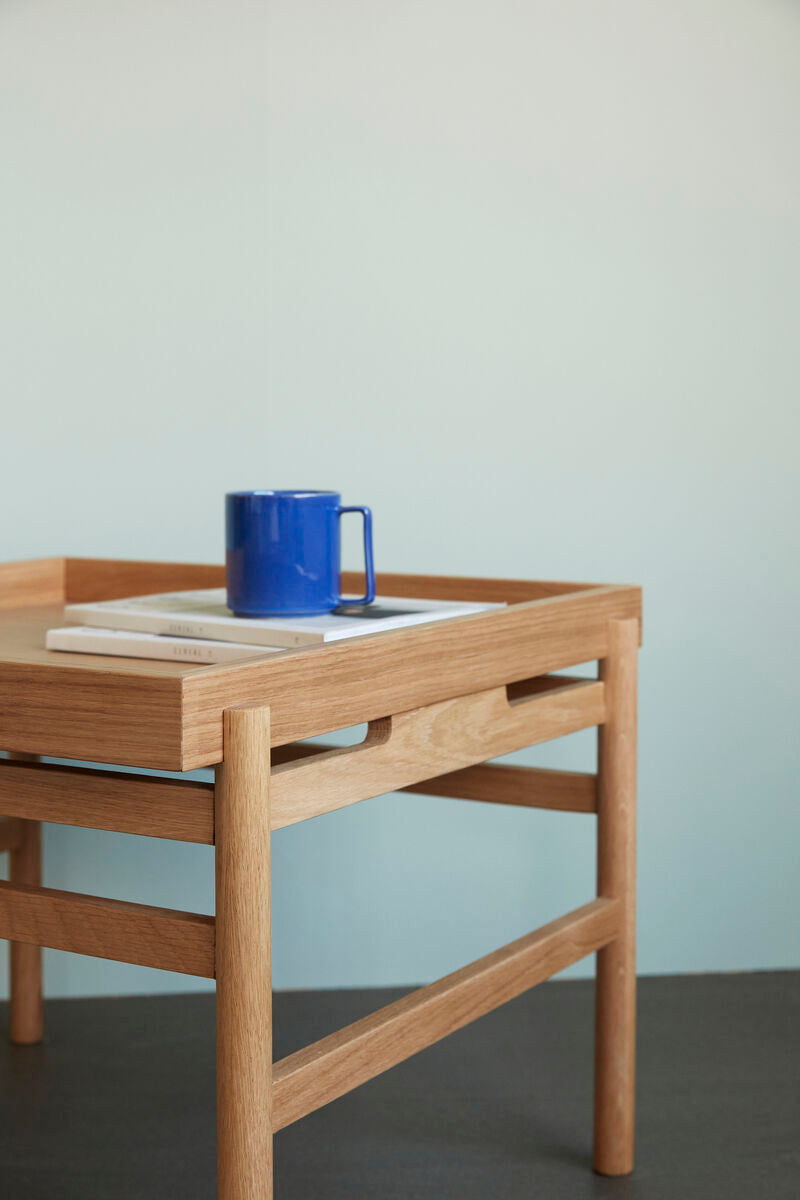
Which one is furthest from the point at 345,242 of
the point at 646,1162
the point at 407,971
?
the point at 646,1162

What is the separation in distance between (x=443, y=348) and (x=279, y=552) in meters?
0.87

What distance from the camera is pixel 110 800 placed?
35.8 inches

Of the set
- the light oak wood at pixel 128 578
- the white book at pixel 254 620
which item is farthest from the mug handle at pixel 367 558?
the light oak wood at pixel 128 578

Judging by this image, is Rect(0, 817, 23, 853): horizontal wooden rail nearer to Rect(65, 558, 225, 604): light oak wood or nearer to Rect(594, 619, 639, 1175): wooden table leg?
Rect(65, 558, 225, 604): light oak wood

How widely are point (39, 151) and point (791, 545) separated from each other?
118 cm

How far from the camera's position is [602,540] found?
193 centimetres

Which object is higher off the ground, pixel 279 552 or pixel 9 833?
pixel 279 552

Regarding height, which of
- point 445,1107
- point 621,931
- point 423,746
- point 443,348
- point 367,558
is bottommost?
point 445,1107

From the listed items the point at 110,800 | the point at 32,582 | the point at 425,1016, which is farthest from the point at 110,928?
the point at 32,582

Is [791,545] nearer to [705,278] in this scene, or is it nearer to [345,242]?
[705,278]

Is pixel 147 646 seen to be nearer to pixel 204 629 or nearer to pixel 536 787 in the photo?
pixel 204 629

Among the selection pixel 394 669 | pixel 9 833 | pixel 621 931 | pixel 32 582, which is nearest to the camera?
pixel 394 669

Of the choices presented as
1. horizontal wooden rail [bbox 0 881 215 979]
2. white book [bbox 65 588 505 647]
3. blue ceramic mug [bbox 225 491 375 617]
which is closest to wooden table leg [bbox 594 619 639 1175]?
white book [bbox 65 588 505 647]

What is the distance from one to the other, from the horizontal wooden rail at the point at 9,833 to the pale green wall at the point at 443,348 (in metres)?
0.23
